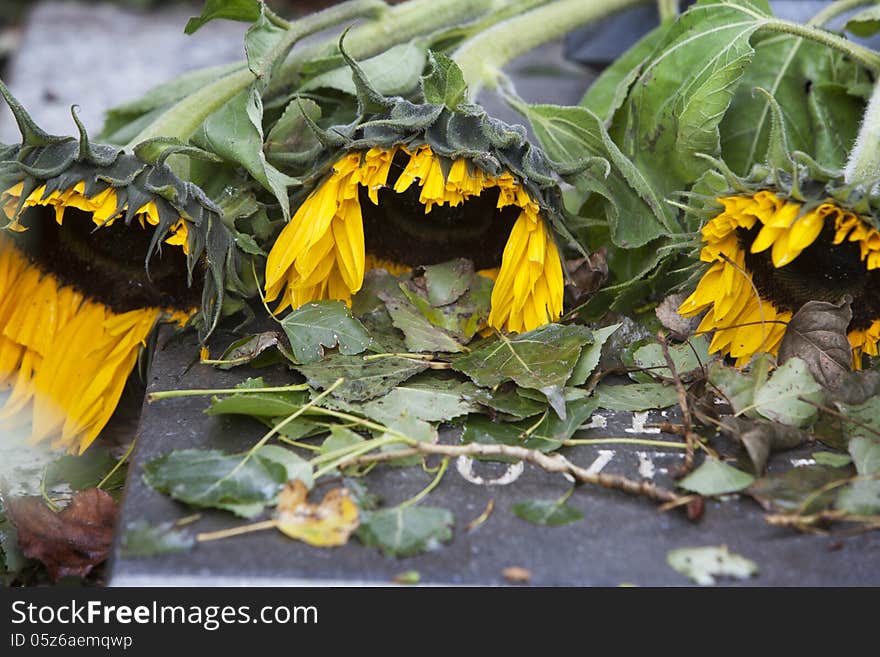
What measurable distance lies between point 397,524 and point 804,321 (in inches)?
28.2

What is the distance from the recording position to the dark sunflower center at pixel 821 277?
1666mm

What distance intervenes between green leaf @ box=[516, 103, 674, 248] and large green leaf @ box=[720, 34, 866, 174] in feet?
0.88

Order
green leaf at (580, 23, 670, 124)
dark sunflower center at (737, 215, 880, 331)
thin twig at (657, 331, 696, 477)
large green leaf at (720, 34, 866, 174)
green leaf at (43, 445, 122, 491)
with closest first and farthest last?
thin twig at (657, 331, 696, 477)
dark sunflower center at (737, 215, 880, 331)
green leaf at (43, 445, 122, 491)
large green leaf at (720, 34, 866, 174)
green leaf at (580, 23, 670, 124)

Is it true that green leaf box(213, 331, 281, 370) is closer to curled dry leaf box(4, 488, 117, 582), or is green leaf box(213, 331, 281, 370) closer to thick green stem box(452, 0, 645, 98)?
curled dry leaf box(4, 488, 117, 582)

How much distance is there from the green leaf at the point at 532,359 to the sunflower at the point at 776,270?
204mm

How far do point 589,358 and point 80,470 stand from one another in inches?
32.4

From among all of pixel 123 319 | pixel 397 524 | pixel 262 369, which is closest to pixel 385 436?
pixel 397 524

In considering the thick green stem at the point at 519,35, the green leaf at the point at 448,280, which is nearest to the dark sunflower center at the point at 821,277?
the green leaf at the point at 448,280

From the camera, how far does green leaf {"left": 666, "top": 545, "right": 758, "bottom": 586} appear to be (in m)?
1.28

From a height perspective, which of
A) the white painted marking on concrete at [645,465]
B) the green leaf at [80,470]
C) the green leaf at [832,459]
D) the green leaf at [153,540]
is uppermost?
the green leaf at [832,459]

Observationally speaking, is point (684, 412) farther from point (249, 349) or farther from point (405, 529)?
point (249, 349)

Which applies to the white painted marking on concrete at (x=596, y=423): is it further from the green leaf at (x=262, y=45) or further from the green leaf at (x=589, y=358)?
the green leaf at (x=262, y=45)

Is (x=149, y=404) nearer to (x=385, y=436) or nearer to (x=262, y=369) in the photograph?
(x=262, y=369)

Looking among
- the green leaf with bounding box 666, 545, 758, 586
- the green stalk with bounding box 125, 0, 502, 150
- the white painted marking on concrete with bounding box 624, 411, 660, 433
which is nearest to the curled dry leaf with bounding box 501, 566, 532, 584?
the green leaf with bounding box 666, 545, 758, 586
